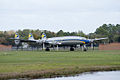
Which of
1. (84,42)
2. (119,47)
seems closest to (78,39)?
(84,42)

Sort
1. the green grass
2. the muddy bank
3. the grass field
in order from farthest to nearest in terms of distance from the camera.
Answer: the green grass < the grass field < the muddy bank

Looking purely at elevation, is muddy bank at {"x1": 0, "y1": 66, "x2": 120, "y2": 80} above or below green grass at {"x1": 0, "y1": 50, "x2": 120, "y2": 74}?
below

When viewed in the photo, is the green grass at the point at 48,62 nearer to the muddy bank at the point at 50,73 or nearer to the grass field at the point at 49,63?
the grass field at the point at 49,63

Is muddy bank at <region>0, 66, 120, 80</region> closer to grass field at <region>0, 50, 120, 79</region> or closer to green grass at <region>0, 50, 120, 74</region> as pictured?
grass field at <region>0, 50, 120, 79</region>

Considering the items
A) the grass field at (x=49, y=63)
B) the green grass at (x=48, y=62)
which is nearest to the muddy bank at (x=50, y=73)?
the grass field at (x=49, y=63)

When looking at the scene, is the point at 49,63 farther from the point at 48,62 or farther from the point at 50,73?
the point at 50,73

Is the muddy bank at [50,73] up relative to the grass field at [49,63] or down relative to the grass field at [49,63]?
down

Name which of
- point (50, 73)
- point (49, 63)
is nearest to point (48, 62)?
point (49, 63)

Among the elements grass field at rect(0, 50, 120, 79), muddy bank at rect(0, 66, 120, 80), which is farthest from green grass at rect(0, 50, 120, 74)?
muddy bank at rect(0, 66, 120, 80)

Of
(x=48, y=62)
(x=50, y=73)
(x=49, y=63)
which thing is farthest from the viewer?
(x=48, y=62)

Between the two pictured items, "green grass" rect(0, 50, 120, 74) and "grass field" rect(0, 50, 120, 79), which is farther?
"green grass" rect(0, 50, 120, 74)

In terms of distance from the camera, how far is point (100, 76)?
85.5 ft

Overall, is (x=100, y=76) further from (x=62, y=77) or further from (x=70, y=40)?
(x=70, y=40)

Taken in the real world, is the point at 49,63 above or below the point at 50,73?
above
